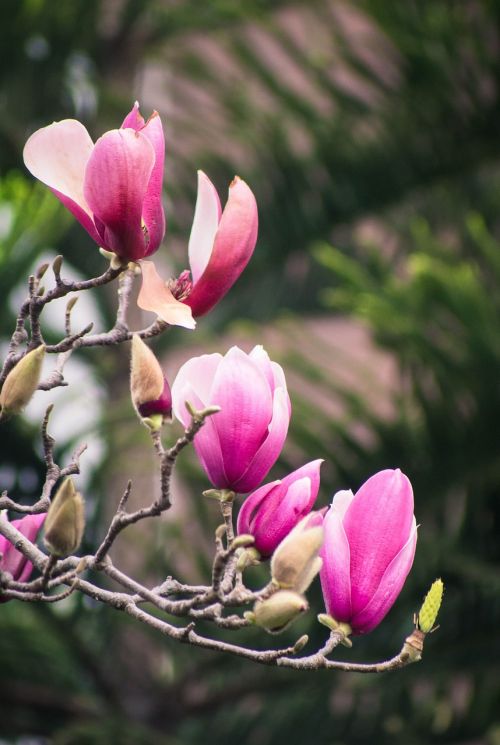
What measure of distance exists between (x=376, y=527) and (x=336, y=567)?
17 millimetres

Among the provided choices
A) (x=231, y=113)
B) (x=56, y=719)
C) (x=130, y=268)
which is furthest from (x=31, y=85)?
(x=130, y=268)

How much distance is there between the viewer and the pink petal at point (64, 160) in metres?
0.32

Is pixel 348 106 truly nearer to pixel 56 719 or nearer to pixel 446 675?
pixel 446 675

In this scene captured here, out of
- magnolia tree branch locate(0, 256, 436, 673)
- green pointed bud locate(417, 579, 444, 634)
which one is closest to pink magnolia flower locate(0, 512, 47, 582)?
magnolia tree branch locate(0, 256, 436, 673)

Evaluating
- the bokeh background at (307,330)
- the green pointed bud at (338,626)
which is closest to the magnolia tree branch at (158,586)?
the green pointed bud at (338,626)

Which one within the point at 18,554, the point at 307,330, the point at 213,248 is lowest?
the point at 307,330

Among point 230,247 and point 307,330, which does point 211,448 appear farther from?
point 307,330

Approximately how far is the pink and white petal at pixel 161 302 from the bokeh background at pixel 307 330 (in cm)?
63

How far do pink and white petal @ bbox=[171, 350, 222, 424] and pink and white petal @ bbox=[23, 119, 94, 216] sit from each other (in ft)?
0.19

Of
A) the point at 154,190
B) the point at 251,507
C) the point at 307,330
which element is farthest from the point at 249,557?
the point at 307,330

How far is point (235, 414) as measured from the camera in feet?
1.03

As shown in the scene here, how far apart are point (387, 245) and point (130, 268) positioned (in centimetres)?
163

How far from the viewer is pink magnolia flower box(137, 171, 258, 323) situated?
324 mm

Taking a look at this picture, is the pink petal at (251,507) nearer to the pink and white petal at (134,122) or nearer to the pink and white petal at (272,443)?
the pink and white petal at (272,443)
